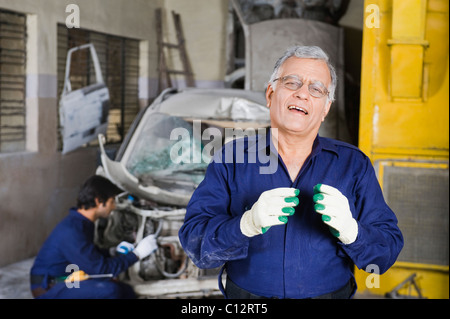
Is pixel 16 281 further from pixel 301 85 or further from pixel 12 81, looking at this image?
pixel 301 85

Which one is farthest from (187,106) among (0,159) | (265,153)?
(265,153)

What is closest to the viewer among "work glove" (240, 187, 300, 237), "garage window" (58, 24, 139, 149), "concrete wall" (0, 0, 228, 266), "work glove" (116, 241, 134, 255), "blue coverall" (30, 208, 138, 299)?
"work glove" (240, 187, 300, 237)

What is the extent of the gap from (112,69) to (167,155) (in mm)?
3421

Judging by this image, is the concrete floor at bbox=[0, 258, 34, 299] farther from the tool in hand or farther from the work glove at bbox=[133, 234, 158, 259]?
the work glove at bbox=[133, 234, 158, 259]

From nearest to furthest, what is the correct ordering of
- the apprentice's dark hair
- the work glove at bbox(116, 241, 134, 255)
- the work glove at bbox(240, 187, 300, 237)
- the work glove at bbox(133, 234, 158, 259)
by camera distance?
the work glove at bbox(240, 187, 300, 237) → the apprentice's dark hair → the work glove at bbox(133, 234, 158, 259) → the work glove at bbox(116, 241, 134, 255)

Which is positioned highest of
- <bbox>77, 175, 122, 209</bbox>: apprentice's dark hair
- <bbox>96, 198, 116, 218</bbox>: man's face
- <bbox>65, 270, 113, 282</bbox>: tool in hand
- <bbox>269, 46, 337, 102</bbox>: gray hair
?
<bbox>269, 46, 337, 102</bbox>: gray hair

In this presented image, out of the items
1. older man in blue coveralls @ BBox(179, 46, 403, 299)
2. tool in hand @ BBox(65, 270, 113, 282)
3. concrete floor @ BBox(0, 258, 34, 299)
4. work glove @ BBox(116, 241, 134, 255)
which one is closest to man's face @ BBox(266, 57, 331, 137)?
older man in blue coveralls @ BBox(179, 46, 403, 299)

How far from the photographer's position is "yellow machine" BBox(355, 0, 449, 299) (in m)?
3.72

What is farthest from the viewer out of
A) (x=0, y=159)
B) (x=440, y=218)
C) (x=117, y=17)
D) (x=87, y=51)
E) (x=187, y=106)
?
(x=117, y=17)

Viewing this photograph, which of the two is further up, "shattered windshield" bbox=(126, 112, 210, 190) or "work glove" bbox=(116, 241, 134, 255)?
"shattered windshield" bbox=(126, 112, 210, 190)

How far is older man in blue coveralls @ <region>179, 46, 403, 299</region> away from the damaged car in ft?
7.18

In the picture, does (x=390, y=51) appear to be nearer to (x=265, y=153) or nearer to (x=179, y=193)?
(x=179, y=193)
